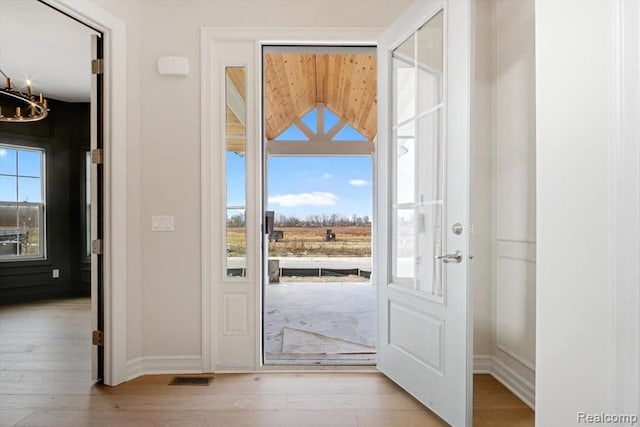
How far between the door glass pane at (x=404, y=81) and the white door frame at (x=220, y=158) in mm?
381

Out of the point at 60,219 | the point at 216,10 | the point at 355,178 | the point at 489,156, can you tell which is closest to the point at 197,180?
the point at 216,10

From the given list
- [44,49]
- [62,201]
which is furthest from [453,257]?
[62,201]

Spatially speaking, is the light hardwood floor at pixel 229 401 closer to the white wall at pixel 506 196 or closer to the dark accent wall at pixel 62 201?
the white wall at pixel 506 196

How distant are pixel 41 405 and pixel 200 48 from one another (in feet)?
8.31

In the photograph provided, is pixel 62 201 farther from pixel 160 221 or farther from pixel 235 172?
pixel 235 172

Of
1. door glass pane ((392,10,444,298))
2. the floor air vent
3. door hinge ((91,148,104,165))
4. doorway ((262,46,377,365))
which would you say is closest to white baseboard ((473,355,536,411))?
doorway ((262,46,377,365))

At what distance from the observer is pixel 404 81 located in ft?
7.83

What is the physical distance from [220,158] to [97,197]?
0.86 meters

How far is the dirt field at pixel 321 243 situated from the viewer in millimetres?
9727

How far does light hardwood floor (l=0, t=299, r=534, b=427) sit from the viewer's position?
2041 millimetres

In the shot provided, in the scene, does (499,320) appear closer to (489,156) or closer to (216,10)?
(489,156)

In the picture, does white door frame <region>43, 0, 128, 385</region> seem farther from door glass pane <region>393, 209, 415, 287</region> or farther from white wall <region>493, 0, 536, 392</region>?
white wall <region>493, 0, 536, 392</region>

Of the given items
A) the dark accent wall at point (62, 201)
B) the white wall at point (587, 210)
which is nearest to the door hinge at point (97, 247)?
the white wall at point (587, 210)

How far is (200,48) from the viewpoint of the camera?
104 inches
